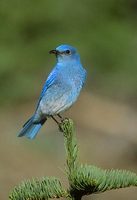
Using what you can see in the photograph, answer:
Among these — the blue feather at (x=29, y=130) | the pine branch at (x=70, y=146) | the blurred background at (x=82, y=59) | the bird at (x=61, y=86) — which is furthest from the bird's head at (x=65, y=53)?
the blurred background at (x=82, y=59)

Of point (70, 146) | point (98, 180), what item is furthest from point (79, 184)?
point (70, 146)

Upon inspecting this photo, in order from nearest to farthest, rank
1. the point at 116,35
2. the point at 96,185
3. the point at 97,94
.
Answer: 1. the point at 96,185
2. the point at 116,35
3. the point at 97,94

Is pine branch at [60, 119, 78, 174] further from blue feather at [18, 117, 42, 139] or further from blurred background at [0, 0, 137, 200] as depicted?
blurred background at [0, 0, 137, 200]

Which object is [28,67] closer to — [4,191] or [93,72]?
[93,72]

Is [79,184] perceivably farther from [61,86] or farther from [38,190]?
[61,86]

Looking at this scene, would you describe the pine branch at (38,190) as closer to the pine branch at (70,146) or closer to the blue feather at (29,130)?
the pine branch at (70,146)

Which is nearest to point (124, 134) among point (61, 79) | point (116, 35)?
point (116, 35)
